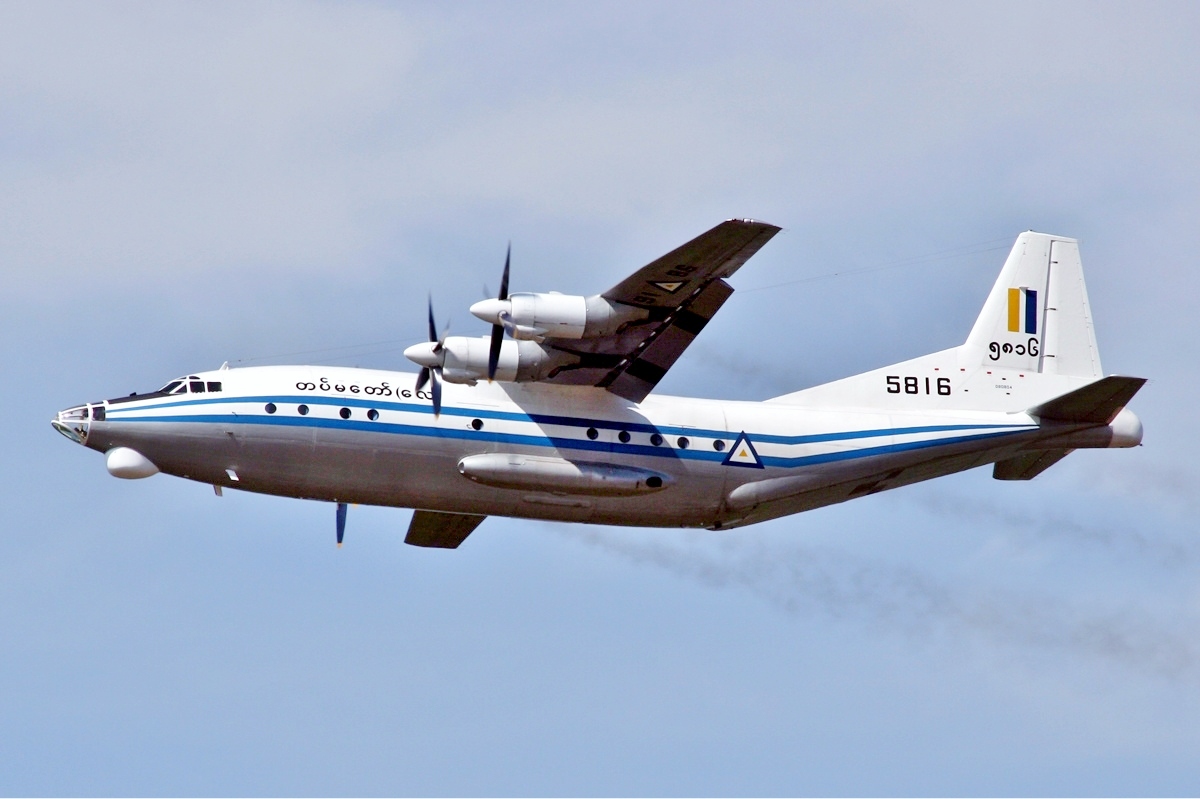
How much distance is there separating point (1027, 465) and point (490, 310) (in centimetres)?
949

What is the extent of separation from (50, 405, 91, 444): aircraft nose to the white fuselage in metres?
0.04

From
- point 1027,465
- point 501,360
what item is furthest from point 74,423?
point 1027,465

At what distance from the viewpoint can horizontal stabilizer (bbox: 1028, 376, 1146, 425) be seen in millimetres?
25016

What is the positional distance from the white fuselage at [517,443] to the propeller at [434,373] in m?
0.22

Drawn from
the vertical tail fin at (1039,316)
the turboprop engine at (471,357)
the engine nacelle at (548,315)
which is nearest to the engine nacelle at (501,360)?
the turboprop engine at (471,357)

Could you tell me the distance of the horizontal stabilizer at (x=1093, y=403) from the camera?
2502cm

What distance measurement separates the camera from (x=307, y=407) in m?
23.7

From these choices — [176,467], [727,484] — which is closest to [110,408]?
[176,467]

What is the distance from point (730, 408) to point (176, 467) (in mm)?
8200

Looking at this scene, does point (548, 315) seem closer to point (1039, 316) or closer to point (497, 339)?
point (497, 339)

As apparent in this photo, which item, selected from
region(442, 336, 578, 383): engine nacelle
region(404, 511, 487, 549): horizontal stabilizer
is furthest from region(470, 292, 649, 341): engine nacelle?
region(404, 511, 487, 549): horizontal stabilizer

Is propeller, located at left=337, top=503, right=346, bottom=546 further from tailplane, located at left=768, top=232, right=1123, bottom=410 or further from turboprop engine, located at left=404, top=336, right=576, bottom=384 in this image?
tailplane, located at left=768, top=232, right=1123, bottom=410

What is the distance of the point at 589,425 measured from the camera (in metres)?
24.5

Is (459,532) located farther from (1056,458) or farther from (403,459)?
(1056,458)
